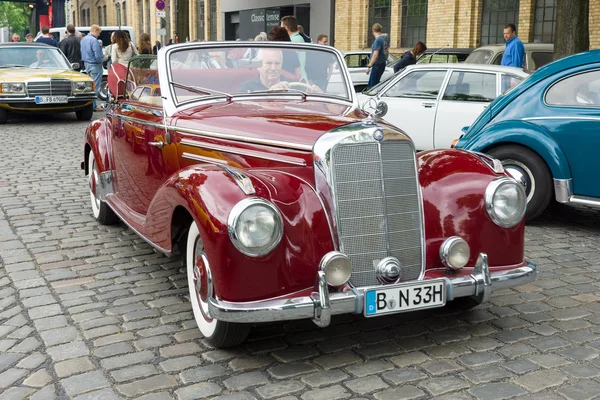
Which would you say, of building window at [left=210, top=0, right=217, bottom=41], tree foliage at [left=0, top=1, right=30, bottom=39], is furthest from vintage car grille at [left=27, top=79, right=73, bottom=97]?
tree foliage at [left=0, top=1, right=30, bottom=39]

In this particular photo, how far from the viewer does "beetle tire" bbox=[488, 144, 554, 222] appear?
21.5 feet

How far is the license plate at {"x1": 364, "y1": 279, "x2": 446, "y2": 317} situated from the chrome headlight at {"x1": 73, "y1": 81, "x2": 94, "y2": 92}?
1246 centimetres

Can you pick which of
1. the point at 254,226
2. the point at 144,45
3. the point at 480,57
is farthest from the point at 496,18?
the point at 254,226

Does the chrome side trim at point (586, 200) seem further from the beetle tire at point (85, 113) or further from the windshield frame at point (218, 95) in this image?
the beetle tire at point (85, 113)

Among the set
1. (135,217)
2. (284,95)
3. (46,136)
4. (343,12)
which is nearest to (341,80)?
(284,95)

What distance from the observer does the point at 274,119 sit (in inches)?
175

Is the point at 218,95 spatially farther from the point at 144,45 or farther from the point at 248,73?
the point at 144,45

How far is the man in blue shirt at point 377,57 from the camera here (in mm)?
15764

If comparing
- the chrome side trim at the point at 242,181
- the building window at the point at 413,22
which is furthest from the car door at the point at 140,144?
the building window at the point at 413,22

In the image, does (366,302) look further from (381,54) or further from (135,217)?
(381,54)

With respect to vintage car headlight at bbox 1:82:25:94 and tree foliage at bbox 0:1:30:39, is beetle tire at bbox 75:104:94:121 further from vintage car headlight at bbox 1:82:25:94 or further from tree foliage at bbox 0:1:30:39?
tree foliage at bbox 0:1:30:39

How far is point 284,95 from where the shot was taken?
16.9 ft

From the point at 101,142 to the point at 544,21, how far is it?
14.3 m

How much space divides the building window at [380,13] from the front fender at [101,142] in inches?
714
